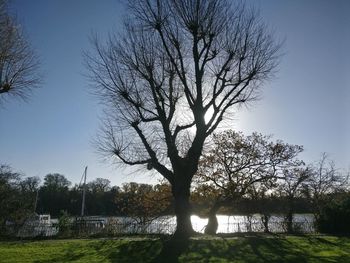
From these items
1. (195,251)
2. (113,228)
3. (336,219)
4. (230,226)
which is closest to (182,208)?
(195,251)

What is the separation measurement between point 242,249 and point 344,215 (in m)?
11.4

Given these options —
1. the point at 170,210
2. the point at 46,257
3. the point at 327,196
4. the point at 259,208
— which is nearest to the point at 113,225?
the point at 170,210

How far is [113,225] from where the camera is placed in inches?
916

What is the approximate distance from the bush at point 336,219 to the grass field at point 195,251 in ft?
19.5

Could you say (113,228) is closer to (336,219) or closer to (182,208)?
(182,208)

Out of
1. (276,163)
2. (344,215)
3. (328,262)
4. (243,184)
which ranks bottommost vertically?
(328,262)

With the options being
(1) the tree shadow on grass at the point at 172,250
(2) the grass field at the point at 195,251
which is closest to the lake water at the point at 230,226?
(2) the grass field at the point at 195,251

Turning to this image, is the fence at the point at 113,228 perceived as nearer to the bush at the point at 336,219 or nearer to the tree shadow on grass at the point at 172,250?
the bush at the point at 336,219

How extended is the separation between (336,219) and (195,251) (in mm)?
13515

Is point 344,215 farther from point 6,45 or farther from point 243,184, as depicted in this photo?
point 6,45

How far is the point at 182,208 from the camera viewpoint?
17797 millimetres

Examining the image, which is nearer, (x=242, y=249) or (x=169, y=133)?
(x=242, y=249)

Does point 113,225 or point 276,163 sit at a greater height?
point 276,163

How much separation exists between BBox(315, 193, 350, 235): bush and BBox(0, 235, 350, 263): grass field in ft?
19.5
